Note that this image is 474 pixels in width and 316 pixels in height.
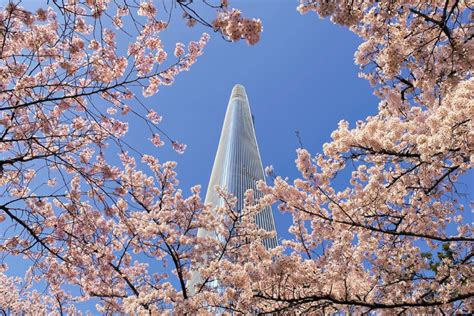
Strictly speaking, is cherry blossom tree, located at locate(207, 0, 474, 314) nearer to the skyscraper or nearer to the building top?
the skyscraper

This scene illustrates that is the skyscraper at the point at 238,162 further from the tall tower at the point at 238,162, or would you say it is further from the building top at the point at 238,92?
the building top at the point at 238,92

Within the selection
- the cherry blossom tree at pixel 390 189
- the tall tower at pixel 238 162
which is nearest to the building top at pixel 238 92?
the tall tower at pixel 238 162

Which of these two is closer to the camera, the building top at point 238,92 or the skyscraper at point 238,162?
the skyscraper at point 238,162

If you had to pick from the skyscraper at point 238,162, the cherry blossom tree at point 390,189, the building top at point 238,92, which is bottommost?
the cherry blossom tree at point 390,189

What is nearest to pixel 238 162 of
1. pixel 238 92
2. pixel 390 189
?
pixel 238 92

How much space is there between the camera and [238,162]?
64500mm

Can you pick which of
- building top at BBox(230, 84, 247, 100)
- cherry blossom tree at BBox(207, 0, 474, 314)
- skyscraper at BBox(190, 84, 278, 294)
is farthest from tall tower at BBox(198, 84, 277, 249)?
cherry blossom tree at BBox(207, 0, 474, 314)

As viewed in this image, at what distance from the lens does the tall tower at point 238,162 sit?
5601 cm

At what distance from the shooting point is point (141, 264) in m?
9.15

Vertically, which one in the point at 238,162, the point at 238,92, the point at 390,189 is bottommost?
the point at 390,189

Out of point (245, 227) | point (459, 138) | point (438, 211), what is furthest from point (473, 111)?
point (245, 227)

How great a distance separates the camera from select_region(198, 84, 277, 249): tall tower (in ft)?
184

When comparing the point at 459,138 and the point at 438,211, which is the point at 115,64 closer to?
the point at 459,138

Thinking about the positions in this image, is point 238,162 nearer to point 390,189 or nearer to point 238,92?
point 238,92
